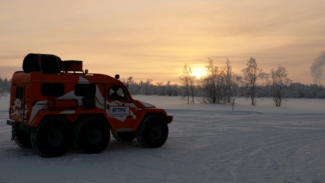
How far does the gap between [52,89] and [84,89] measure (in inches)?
38.2

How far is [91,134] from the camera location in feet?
34.0

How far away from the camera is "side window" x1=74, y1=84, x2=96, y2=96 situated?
10266 mm

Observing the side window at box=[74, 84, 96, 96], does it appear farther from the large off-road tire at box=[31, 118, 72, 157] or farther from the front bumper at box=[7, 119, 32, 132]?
the front bumper at box=[7, 119, 32, 132]

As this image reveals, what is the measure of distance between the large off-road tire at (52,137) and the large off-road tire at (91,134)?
0.30 m

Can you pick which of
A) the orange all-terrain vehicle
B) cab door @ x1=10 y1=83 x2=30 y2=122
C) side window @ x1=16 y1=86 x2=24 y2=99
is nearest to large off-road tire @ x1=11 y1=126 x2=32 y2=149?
the orange all-terrain vehicle

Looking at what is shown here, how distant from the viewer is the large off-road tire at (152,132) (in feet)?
37.3

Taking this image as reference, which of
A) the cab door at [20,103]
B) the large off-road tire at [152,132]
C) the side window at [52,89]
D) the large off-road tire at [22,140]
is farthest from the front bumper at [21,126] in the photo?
the large off-road tire at [152,132]

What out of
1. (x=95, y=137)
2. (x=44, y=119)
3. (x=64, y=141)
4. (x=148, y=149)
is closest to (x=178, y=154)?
(x=148, y=149)

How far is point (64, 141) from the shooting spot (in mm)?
9875

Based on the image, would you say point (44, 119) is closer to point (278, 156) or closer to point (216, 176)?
point (216, 176)

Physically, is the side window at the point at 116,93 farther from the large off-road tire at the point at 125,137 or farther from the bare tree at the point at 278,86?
the bare tree at the point at 278,86

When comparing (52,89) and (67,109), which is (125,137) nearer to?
(67,109)

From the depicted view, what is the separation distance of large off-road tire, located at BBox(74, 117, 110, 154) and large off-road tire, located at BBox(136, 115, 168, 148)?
4.28 ft

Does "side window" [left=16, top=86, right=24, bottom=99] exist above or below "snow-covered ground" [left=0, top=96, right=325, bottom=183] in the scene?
above
